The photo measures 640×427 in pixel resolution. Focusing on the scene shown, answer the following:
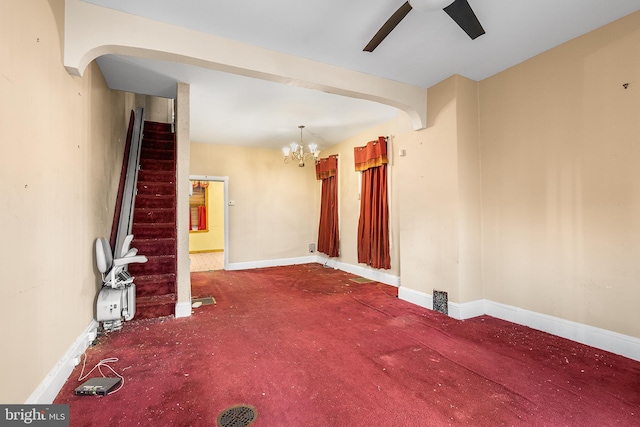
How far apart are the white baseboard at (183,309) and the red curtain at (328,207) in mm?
3488

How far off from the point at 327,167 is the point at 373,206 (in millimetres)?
1910

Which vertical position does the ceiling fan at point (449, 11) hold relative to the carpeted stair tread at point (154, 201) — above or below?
above

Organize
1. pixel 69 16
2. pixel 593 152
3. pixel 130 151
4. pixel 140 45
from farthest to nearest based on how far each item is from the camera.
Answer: pixel 130 151 → pixel 593 152 → pixel 140 45 → pixel 69 16

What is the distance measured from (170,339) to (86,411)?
3.56ft

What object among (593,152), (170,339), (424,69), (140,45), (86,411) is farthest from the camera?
(424,69)

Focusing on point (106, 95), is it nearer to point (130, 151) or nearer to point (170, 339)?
point (130, 151)

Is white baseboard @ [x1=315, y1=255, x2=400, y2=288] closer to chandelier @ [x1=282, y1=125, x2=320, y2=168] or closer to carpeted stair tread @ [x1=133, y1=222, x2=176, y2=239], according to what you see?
chandelier @ [x1=282, y1=125, x2=320, y2=168]

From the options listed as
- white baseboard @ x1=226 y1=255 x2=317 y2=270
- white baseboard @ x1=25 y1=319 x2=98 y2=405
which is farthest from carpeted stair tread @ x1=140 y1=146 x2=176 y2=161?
white baseboard @ x1=25 y1=319 x2=98 y2=405

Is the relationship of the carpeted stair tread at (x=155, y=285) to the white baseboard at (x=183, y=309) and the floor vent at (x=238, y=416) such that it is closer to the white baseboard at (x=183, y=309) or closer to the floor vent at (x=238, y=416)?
the white baseboard at (x=183, y=309)

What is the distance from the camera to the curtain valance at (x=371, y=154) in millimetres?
4992

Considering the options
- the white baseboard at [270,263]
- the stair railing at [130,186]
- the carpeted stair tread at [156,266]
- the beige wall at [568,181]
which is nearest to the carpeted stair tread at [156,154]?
the stair railing at [130,186]

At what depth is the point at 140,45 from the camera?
2.41 metres

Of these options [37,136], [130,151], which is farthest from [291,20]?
[130,151]

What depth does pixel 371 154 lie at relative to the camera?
5215 millimetres
